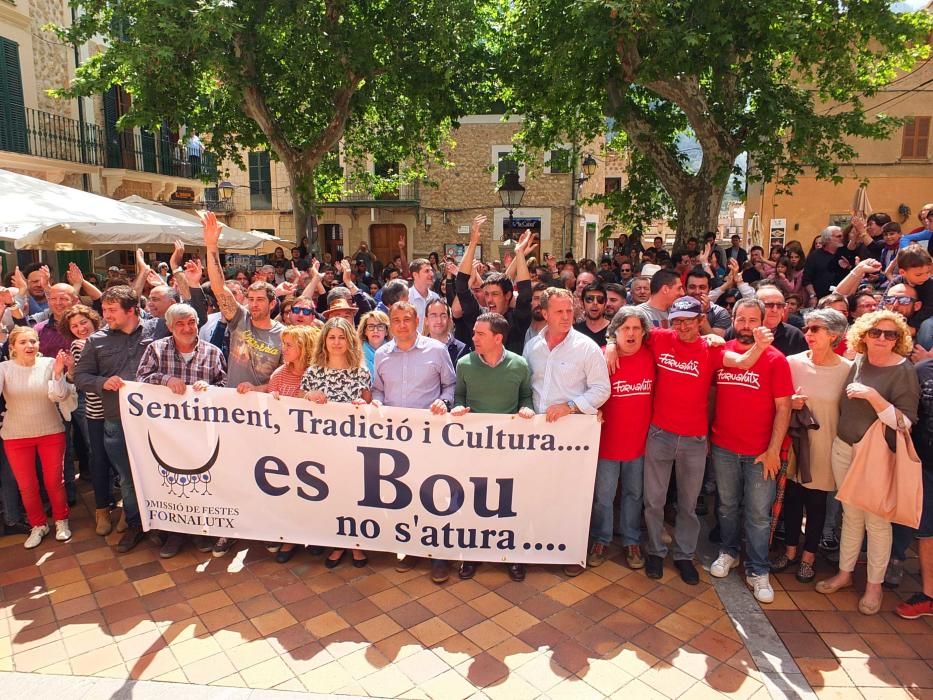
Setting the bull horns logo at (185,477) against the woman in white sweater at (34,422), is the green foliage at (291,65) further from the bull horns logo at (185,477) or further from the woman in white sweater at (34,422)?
the bull horns logo at (185,477)

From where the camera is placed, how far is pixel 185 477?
474 centimetres

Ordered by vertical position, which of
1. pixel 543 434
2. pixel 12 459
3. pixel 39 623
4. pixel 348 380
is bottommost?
pixel 39 623

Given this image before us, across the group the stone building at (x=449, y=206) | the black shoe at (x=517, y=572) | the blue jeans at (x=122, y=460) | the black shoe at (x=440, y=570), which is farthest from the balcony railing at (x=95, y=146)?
the black shoe at (x=517, y=572)

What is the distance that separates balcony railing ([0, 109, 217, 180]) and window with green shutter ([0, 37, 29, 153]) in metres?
0.02


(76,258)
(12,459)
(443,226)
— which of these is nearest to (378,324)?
(12,459)

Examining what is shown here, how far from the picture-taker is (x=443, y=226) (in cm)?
2892

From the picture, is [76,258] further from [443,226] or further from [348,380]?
[443,226]

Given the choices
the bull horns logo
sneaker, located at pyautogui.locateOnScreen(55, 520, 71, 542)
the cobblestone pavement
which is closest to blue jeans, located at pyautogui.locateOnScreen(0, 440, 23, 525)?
sneaker, located at pyautogui.locateOnScreen(55, 520, 71, 542)

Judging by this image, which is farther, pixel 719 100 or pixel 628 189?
pixel 628 189

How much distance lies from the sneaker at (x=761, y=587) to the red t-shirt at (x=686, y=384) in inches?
38.3

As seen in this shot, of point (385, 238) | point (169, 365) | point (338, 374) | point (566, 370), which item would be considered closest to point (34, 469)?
Result: point (169, 365)

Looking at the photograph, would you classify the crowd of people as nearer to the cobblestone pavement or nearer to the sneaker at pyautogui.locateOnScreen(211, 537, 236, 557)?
the sneaker at pyautogui.locateOnScreen(211, 537, 236, 557)

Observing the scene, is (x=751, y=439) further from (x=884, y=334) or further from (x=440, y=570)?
(x=440, y=570)

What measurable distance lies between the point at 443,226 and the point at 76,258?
16.0m
